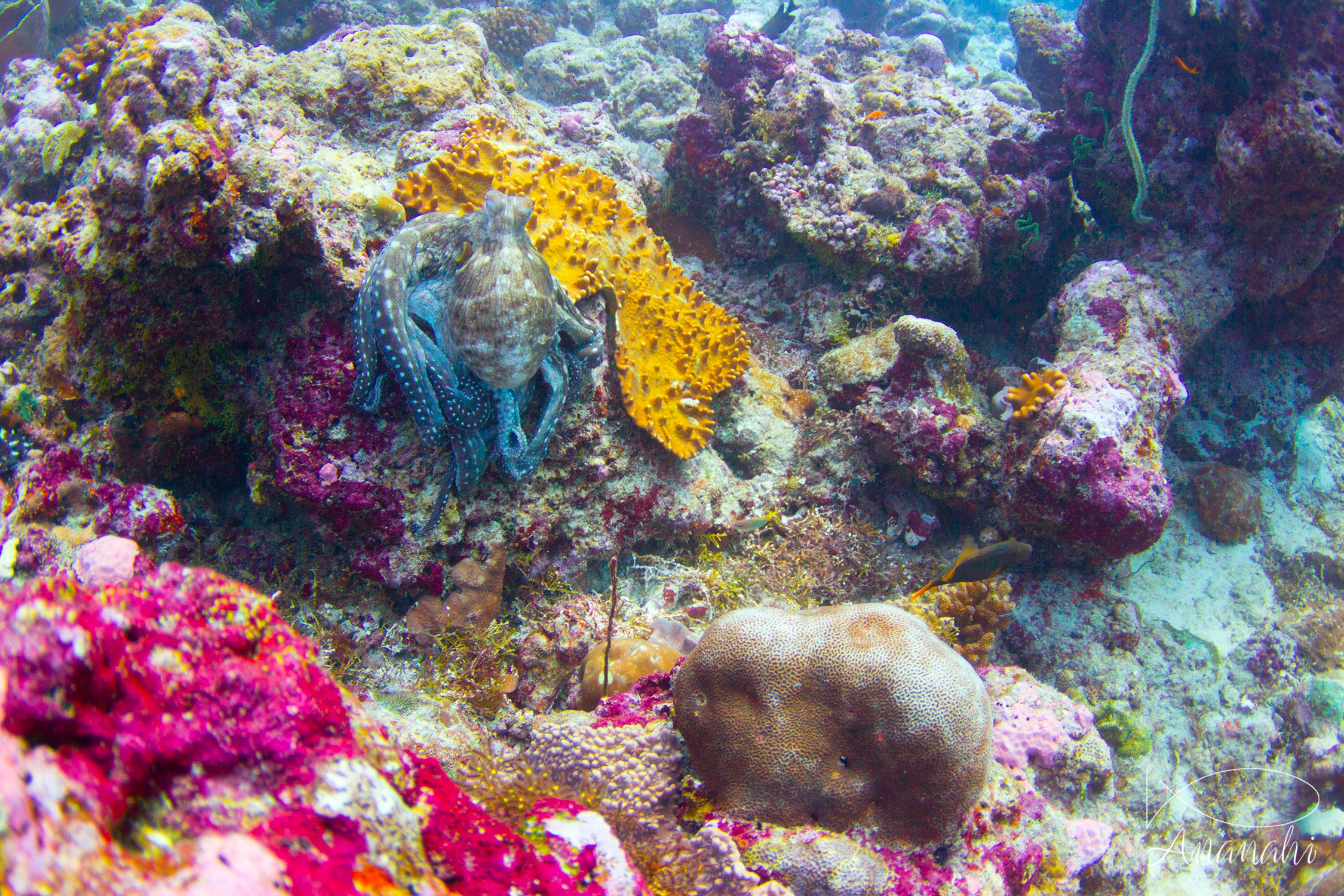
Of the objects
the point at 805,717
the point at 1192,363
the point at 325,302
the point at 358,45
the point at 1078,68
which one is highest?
the point at 1078,68

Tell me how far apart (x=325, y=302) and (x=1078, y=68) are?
27.6 feet

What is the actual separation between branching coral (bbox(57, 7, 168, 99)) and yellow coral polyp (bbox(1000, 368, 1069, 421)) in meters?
7.81

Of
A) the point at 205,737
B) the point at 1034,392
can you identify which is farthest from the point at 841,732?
the point at 1034,392

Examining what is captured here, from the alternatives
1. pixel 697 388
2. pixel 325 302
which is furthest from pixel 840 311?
pixel 325 302

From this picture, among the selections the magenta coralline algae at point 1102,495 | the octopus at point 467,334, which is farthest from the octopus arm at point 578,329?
the magenta coralline algae at point 1102,495

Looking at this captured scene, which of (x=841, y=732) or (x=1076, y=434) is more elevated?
A: (x=1076, y=434)

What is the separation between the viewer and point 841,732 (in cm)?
262

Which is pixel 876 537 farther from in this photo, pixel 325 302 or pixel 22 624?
pixel 22 624

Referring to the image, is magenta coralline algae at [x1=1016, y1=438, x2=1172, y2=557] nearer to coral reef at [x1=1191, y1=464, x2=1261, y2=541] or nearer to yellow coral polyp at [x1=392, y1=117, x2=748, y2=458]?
yellow coral polyp at [x1=392, y1=117, x2=748, y2=458]

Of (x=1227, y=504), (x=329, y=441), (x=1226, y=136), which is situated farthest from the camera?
(x=1227, y=504)

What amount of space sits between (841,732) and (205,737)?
8.07 feet

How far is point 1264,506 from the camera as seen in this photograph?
624 centimetres

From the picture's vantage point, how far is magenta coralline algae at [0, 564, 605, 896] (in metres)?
0.94

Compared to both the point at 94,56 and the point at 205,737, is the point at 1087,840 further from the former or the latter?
the point at 94,56
